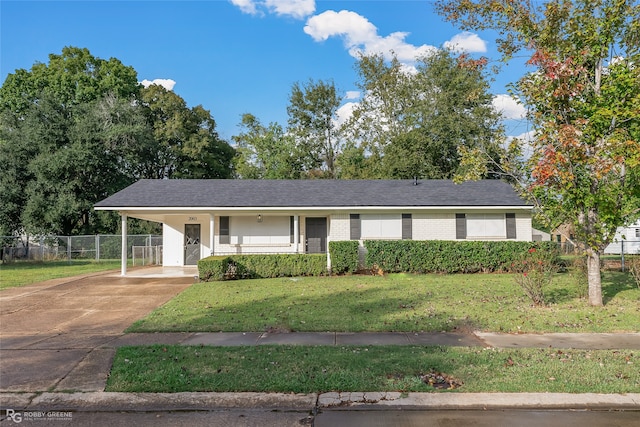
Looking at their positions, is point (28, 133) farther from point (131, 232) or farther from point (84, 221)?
point (131, 232)

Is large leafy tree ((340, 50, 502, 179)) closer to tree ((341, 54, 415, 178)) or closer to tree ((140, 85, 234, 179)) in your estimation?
tree ((341, 54, 415, 178))

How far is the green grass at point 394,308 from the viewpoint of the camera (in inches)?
303

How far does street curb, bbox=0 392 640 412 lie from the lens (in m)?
4.39

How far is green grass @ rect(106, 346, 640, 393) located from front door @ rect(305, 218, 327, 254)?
12995 millimetres

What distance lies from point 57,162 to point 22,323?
24.1 metres

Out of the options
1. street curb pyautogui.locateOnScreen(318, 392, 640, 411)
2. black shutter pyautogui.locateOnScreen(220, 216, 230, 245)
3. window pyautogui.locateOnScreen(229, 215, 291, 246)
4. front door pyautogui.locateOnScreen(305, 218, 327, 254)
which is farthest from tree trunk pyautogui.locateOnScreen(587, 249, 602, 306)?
black shutter pyautogui.locateOnScreen(220, 216, 230, 245)

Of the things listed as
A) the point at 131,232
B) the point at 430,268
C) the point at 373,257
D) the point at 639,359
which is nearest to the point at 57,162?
the point at 131,232

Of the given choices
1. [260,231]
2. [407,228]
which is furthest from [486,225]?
[260,231]

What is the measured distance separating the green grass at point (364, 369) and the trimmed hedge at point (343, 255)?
31.8 ft

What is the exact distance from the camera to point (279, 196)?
18.4 meters

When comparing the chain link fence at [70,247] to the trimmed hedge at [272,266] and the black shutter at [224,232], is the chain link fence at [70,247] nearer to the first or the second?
the black shutter at [224,232]

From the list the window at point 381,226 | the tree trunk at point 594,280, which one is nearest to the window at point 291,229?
the window at point 381,226

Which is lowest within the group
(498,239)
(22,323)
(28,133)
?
(22,323)

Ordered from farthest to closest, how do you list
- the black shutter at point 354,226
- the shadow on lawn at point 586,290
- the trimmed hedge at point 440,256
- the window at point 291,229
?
the window at point 291,229 → the black shutter at point 354,226 → the trimmed hedge at point 440,256 → the shadow on lawn at point 586,290
